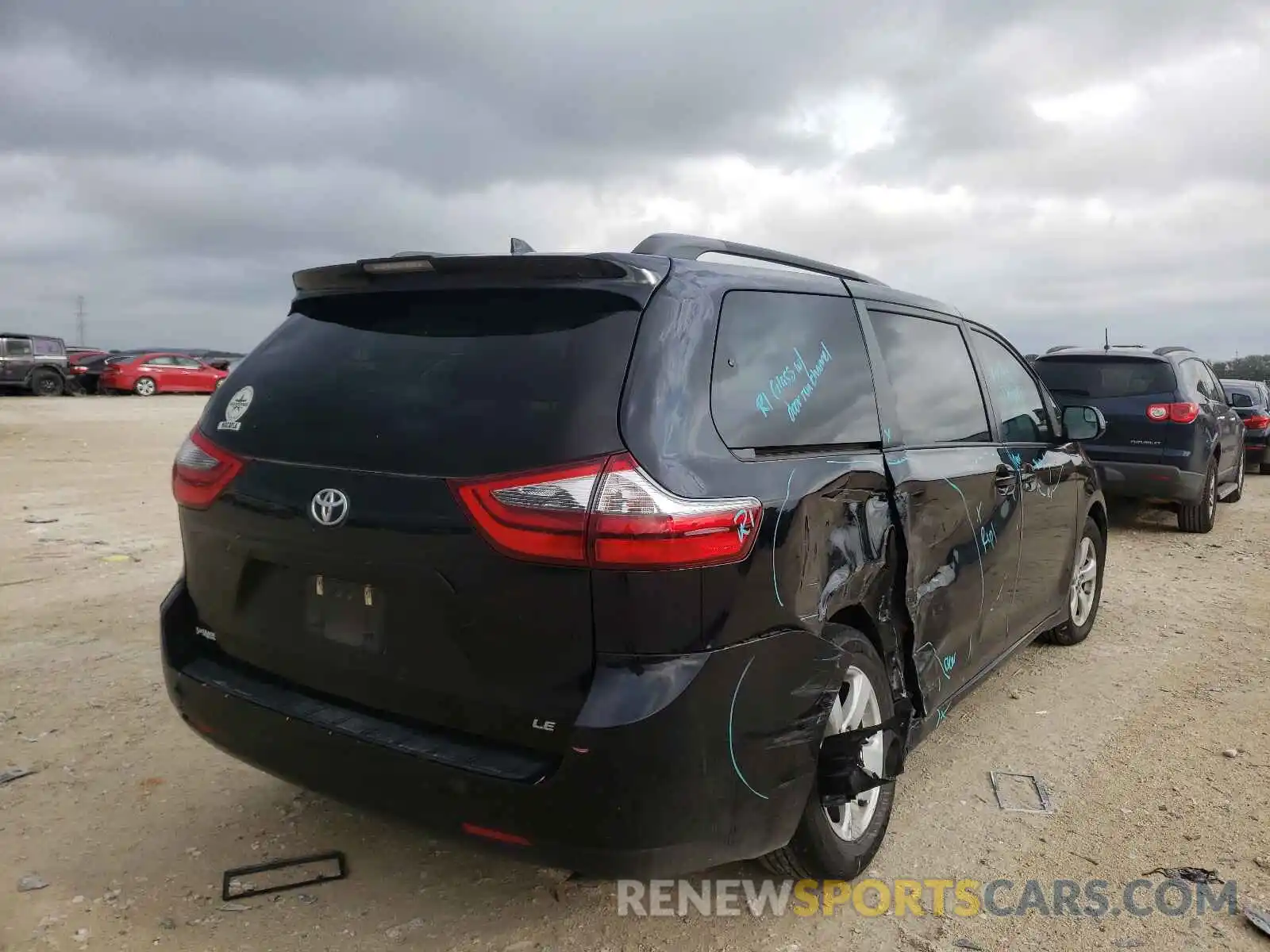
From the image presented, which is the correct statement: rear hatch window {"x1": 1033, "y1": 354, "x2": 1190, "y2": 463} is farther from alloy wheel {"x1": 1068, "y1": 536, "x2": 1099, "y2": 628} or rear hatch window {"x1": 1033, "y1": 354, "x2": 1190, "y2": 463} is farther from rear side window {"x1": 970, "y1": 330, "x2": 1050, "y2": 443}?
rear side window {"x1": 970, "y1": 330, "x2": 1050, "y2": 443}

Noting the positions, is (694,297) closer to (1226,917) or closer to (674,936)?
(674,936)

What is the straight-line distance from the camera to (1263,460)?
16.4 m

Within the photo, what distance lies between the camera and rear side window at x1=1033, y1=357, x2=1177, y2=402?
902 centimetres

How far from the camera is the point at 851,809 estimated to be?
2.94 m

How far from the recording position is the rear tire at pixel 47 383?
2886 cm

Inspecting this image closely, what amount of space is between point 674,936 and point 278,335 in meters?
2.12

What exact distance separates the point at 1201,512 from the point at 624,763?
30.2ft

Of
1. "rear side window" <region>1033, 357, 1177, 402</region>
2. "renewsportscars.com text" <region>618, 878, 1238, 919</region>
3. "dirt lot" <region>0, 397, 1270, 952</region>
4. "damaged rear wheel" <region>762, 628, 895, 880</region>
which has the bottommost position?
"renewsportscars.com text" <region>618, 878, 1238, 919</region>

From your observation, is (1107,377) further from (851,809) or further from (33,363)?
(33,363)

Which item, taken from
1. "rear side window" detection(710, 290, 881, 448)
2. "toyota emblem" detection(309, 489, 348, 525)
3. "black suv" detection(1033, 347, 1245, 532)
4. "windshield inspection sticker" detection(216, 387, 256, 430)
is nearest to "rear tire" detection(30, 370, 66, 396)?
"black suv" detection(1033, 347, 1245, 532)

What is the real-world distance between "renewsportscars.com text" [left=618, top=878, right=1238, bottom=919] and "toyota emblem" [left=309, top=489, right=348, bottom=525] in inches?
53.9

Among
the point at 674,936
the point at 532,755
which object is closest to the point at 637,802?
the point at 532,755

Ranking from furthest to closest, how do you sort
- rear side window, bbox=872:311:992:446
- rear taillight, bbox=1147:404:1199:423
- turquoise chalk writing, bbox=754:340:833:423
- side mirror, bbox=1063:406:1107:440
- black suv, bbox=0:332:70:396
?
black suv, bbox=0:332:70:396, rear taillight, bbox=1147:404:1199:423, side mirror, bbox=1063:406:1107:440, rear side window, bbox=872:311:992:446, turquoise chalk writing, bbox=754:340:833:423

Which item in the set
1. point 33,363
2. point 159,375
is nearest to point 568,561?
point 33,363
